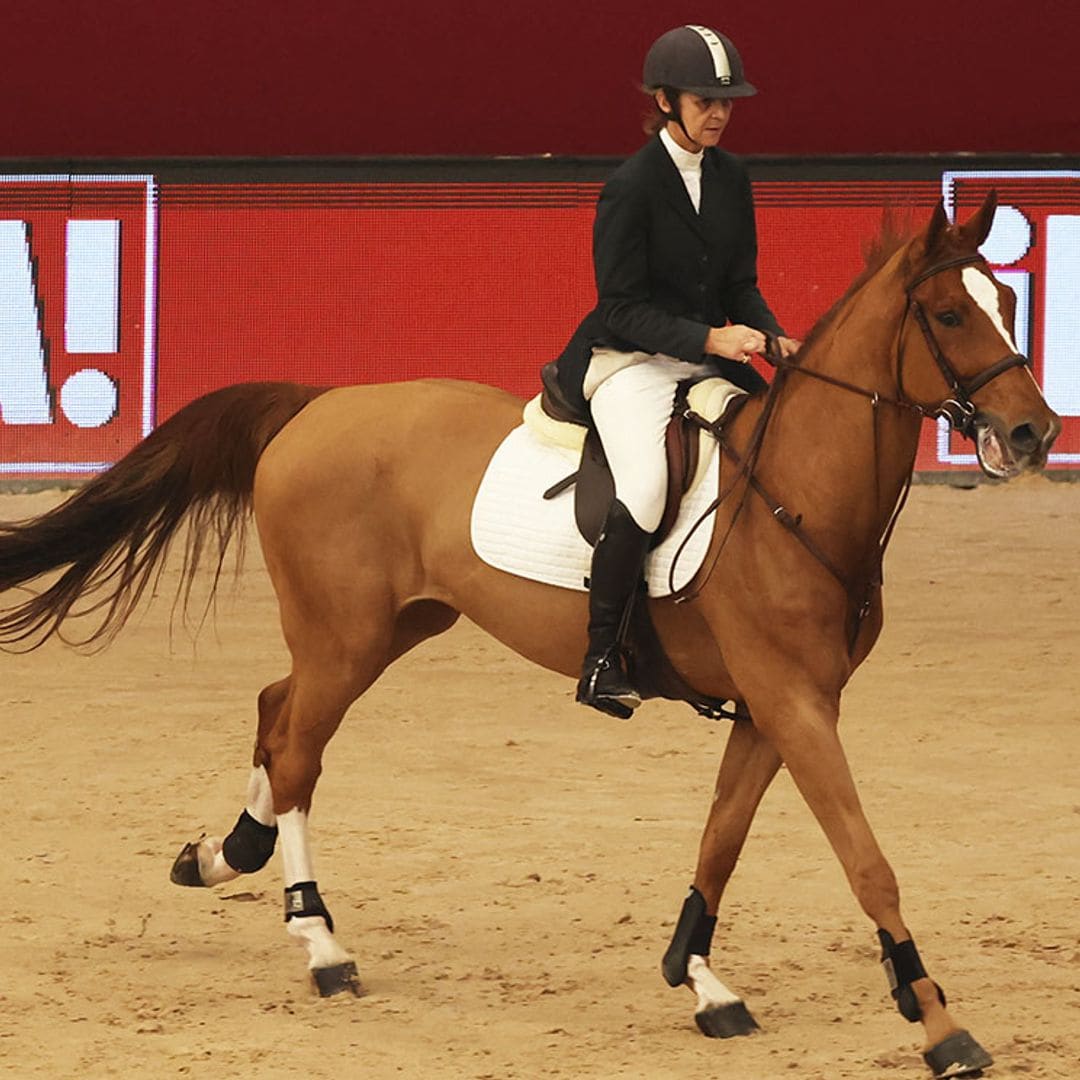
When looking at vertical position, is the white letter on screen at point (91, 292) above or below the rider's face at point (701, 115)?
below

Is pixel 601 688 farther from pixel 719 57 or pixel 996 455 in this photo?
pixel 719 57

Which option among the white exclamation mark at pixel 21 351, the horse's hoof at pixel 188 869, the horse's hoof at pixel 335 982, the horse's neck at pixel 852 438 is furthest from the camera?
the white exclamation mark at pixel 21 351

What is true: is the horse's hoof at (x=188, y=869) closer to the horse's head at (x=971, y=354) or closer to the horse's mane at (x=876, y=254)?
the horse's mane at (x=876, y=254)

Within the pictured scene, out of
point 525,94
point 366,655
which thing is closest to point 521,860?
point 366,655

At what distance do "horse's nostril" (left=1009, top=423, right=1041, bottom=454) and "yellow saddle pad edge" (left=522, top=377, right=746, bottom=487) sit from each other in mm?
827

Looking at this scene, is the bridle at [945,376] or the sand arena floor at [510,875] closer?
the bridle at [945,376]

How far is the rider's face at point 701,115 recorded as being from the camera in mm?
4629

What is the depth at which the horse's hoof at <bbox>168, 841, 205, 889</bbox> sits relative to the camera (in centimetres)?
544

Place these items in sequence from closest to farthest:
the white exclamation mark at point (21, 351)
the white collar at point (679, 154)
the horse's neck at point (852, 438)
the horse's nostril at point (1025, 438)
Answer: the horse's nostril at point (1025, 438), the horse's neck at point (852, 438), the white collar at point (679, 154), the white exclamation mark at point (21, 351)

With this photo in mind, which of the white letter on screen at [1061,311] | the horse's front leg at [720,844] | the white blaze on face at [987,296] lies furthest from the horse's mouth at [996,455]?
the white letter on screen at [1061,311]

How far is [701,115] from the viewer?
464 centimetres

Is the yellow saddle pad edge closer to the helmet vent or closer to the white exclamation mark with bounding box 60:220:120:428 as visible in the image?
the helmet vent

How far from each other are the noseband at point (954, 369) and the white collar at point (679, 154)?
73 centimetres

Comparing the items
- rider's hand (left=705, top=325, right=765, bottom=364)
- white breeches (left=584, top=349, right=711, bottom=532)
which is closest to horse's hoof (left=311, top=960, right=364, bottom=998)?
white breeches (left=584, top=349, right=711, bottom=532)
